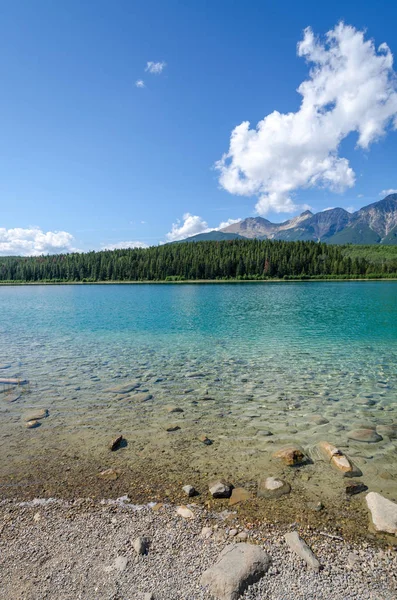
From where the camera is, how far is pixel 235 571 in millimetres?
5270

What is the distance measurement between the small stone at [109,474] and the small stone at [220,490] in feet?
8.33

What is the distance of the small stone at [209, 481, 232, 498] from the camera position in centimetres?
770

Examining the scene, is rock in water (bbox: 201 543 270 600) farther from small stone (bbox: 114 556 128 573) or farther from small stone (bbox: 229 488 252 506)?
small stone (bbox: 229 488 252 506)

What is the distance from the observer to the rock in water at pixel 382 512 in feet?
21.2

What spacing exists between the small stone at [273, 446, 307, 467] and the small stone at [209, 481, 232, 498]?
2.21 metres

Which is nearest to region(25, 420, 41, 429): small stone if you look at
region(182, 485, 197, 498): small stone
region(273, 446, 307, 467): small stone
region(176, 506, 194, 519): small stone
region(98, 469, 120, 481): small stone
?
region(98, 469, 120, 481): small stone

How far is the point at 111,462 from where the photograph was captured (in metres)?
9.52

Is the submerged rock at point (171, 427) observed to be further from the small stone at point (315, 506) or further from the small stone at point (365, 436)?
the small stone at point (365, 436)

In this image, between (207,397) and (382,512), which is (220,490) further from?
(207,397)

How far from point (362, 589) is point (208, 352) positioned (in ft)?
64.7

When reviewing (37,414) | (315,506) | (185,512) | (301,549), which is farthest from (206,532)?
(37,414)

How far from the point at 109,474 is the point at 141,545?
309 cm

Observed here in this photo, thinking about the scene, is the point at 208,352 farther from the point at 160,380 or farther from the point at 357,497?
the point at 357,497

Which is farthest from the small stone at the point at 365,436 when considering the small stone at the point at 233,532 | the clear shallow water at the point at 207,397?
the small stone at the point at 233,532
